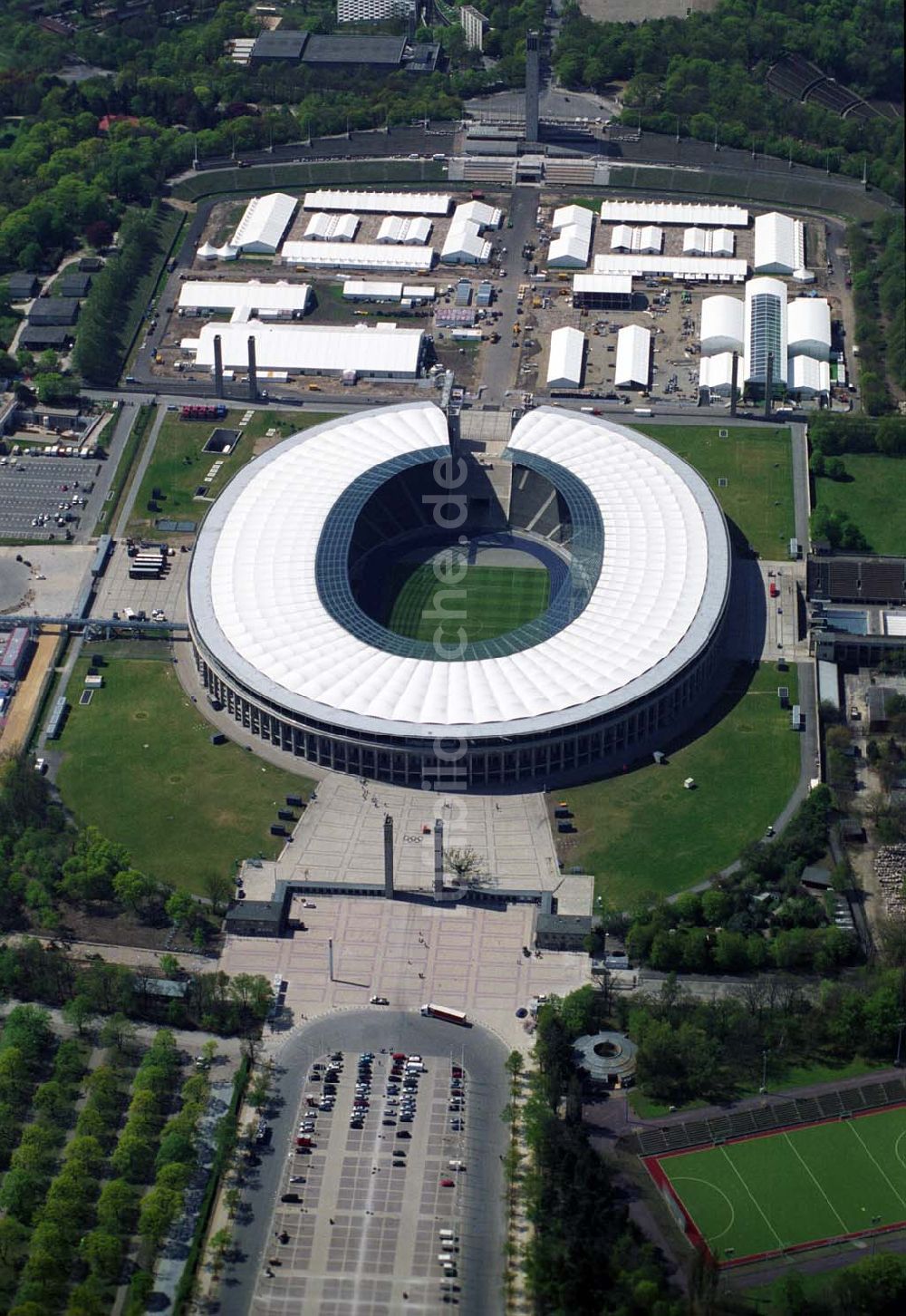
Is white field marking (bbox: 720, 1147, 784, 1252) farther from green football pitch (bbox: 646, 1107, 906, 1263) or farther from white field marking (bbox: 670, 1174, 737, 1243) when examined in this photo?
white field marking (bbox: 670, 1174, 737, 1243)

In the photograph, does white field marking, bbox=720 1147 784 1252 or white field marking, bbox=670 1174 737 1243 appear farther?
white field marking, bbox=670 1174 737 1243

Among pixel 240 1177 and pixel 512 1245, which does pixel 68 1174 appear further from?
pixel 512 1245

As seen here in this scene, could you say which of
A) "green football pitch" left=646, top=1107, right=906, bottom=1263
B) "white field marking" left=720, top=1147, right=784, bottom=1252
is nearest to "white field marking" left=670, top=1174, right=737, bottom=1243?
"green football pitch" left=646, top=1107, right=906, bottom=1263

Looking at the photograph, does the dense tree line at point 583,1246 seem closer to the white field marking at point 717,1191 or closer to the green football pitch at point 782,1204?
the white field marking at point 717,1191

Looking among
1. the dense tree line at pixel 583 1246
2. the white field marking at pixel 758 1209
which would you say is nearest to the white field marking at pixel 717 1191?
the white field marking at pixel 758 1209

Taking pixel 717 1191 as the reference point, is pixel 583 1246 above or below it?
below

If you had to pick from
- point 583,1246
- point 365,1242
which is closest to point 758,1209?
point 583,1246

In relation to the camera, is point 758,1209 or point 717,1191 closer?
point 758,1209

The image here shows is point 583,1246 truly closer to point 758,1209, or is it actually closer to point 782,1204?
point 758,1209
